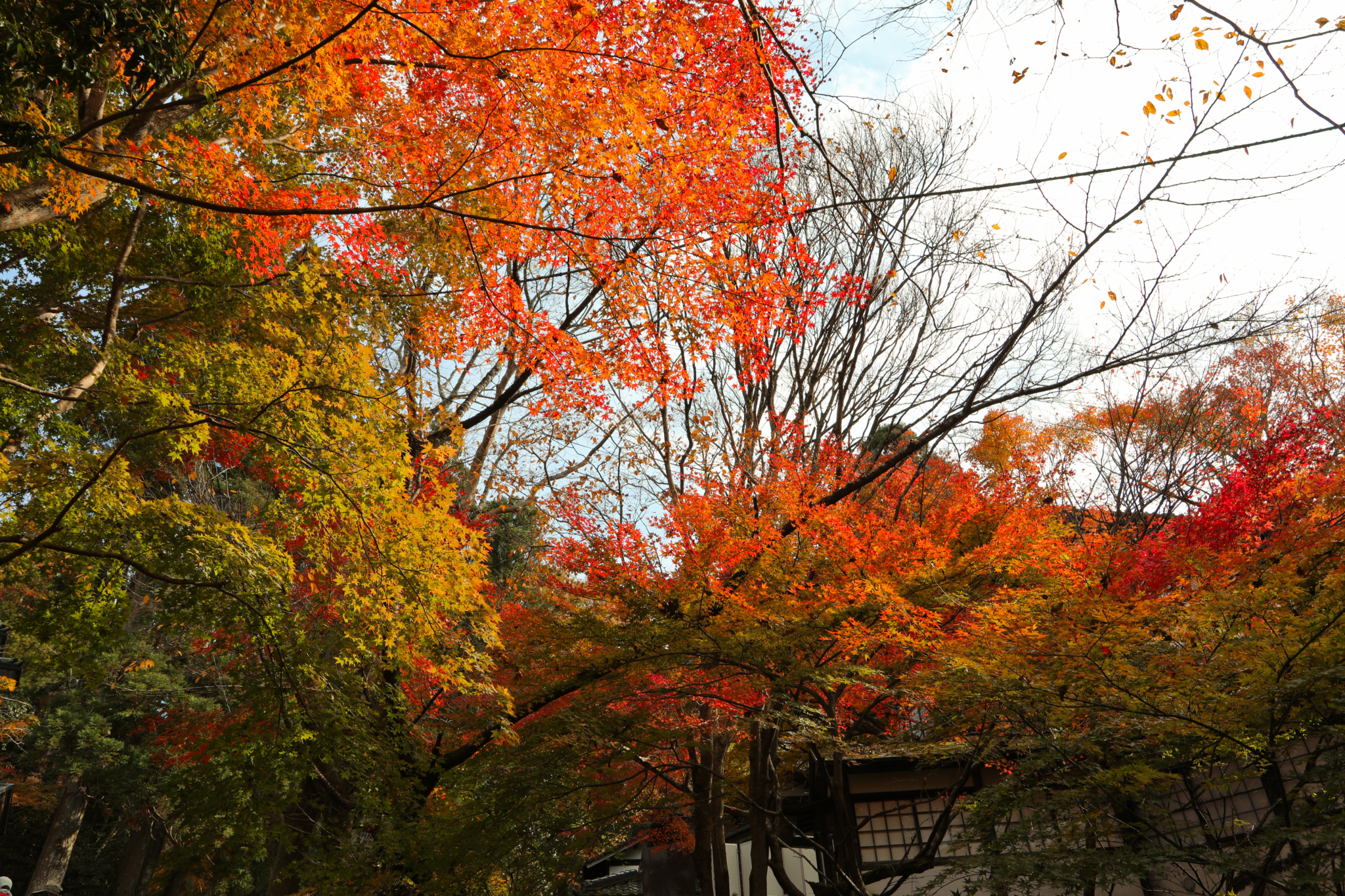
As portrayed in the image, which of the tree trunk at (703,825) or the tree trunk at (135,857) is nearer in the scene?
the tree trunk at (703,825)

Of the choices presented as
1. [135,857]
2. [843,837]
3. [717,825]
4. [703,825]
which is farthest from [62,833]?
[843,837]

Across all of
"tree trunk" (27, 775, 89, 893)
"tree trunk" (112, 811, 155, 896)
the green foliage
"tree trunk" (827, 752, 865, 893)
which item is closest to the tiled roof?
"tree trunk" (827, 752, 865, 893)

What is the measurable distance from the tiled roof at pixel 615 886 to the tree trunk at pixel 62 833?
1399 centimetres

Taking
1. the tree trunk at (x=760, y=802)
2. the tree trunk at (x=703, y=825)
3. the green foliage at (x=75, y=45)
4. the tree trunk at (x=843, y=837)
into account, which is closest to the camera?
the green foliage at (x=75, y=45)

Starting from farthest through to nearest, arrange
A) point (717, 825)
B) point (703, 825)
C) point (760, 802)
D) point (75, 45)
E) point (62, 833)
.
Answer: point (62, 833), point (703, 825), point (717, 825), point (760, 802), point (75, 45)

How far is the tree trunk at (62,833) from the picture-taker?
19.4 metres

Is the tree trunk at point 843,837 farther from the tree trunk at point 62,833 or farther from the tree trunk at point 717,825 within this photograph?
the tree trunk at point 62,833

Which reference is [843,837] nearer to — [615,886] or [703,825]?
[703,825]

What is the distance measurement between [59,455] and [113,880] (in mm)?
21919

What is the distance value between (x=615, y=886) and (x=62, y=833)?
1508 centimetres

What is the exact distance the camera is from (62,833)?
63.9ft

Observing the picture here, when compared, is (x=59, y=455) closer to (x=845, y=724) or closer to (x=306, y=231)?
(x=306, y=231)

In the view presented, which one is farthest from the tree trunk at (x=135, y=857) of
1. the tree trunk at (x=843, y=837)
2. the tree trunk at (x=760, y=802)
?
the tree trunk at (x=843, y=837)

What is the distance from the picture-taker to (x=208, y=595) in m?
6.81
